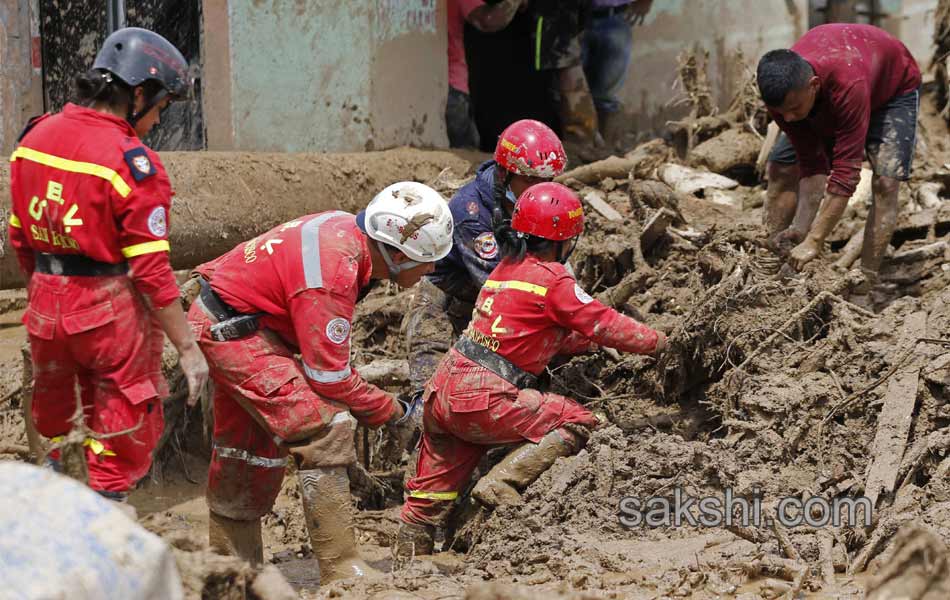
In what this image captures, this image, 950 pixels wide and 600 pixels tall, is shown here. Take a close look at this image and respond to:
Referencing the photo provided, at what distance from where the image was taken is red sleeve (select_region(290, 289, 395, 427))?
4676 mm

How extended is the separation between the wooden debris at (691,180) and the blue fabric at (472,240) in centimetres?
317

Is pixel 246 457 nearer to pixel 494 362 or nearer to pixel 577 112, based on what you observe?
pixel 494 362

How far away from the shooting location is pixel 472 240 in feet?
20.4

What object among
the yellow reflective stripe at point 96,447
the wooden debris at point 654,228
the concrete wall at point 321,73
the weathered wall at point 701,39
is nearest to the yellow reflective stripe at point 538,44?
the concrete wall at point 321,73

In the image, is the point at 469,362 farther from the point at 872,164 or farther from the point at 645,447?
the point at 872,164

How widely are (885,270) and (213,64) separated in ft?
15.7

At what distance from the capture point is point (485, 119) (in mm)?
11234

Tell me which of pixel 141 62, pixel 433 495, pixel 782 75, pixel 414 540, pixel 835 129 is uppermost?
pixel 141 62

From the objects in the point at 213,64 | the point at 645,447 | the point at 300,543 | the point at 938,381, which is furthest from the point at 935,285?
the point at 213,64

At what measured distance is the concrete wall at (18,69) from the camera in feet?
28.0

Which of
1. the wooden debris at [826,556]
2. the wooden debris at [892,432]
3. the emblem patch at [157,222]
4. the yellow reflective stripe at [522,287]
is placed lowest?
the wooden debris at [826,556]

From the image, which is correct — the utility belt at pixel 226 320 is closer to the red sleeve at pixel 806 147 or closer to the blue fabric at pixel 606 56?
the red sleeve at pixel 806 147

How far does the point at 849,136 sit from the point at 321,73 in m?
4.09

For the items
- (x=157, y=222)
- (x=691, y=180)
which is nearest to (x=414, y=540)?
(x=157, y=222)
